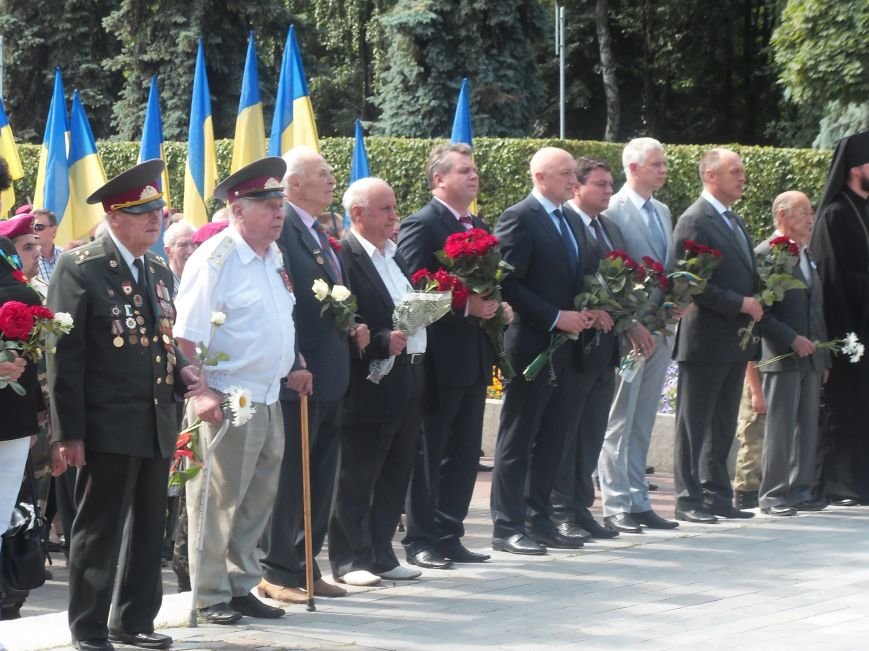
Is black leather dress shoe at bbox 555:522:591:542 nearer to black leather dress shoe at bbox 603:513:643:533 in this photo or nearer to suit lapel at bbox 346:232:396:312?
black leather dress shoe at bbox 603:513:643:533

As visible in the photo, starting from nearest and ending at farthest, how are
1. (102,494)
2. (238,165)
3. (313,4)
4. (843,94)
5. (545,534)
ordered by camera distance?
(102,494)
(545,534)
(238,165)
(843,94)
(313,4)

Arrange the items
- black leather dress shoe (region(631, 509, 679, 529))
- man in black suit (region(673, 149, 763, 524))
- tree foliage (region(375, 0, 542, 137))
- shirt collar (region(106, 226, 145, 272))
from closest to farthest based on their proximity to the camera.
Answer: shirt collar (region(106, 226, 145, 272)) < black leather dress shoe (region(631, 509, 679, 529)) < man in black suit (region(673, 149, 763, 524)) < tree foliage (region(375, 0, 542, 137))

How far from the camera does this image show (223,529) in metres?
6.86

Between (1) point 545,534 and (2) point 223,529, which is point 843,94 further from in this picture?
(2) point 223,529

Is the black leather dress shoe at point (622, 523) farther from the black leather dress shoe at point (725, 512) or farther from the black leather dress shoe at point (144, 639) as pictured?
the black leather dress shoe at point (144, 639)

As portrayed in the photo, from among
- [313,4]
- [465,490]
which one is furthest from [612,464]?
[313,4]

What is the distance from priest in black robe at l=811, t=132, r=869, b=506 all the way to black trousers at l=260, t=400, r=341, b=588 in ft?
15.5

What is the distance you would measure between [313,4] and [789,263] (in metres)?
31.2

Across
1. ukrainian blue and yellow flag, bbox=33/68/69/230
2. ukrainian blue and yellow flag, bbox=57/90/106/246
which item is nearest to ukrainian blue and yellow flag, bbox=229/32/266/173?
ukrainian blue and yellow flag, bbox=57/90/106/246

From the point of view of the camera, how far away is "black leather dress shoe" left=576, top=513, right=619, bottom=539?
9359mm

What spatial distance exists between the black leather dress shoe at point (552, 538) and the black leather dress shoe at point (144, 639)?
125 inches

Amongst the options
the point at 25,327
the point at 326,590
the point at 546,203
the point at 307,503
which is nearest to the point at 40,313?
the point at 25,327

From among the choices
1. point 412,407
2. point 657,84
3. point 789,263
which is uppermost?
point 657,84

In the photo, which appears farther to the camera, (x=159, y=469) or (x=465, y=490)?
(x=465, y=490)
